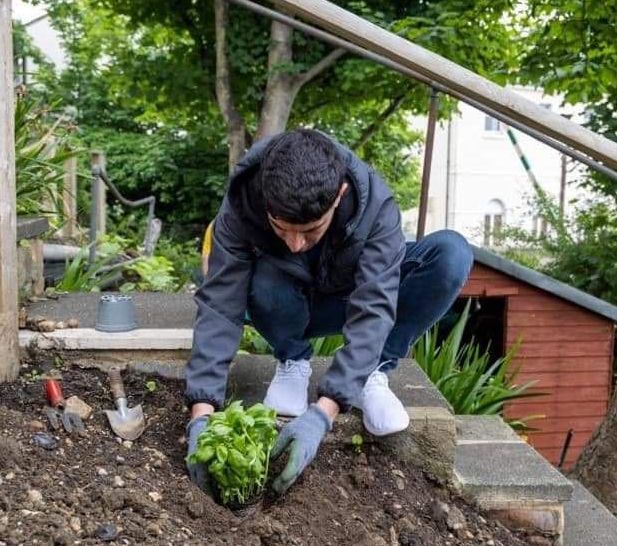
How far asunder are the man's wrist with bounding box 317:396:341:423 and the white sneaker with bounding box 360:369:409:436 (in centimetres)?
14

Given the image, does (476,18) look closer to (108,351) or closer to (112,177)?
(108,351)

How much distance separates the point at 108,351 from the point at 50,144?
2170 millimetres

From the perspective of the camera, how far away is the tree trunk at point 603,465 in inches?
128

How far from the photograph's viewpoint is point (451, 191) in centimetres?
2253

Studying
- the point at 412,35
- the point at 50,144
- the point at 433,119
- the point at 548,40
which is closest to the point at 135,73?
the point at 412,35

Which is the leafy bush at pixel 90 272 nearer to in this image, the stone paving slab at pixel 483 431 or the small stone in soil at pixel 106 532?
the stone paving slab at pixel 483 431

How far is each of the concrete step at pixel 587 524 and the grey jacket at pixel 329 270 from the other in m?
0.79

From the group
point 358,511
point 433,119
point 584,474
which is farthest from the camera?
point 584,474

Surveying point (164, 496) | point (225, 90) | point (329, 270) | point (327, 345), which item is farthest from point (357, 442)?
point (225, 90)

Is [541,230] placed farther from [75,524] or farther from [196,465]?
[75,524]

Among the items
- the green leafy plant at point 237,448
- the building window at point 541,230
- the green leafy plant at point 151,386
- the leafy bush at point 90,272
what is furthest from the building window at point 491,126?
the green leafy plant at point 237,448

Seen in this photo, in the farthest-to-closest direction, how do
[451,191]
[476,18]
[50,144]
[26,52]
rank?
[451,191]
[26,52]
[476,18]
[50,144]

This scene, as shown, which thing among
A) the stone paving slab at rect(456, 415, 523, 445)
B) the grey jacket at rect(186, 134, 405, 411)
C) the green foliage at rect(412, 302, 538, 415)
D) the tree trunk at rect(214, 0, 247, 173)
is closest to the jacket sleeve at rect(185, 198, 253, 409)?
the grey jacket at rect(186, 134, 405, 411)

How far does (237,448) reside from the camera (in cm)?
163
